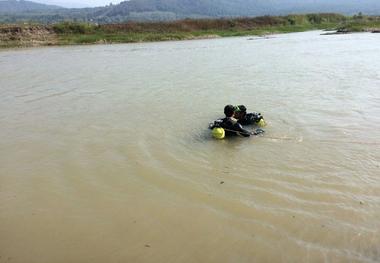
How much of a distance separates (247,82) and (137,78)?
5676mm

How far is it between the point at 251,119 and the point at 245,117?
0.70ft

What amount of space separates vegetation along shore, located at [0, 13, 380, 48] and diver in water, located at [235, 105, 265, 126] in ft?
130

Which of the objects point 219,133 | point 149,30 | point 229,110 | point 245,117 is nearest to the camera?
point 219,133

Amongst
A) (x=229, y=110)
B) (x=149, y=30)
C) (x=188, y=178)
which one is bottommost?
(x=188, y=178)

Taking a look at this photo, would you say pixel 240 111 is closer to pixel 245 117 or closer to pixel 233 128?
pixel 245 117

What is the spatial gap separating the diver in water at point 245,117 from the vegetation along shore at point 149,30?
39611mm

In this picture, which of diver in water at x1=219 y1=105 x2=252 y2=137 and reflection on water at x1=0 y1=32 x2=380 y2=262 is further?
diver in water at x1=219 y1=105 x2=252 y2=137

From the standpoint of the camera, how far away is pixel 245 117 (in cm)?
1107

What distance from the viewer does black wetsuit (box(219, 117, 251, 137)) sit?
1001cm

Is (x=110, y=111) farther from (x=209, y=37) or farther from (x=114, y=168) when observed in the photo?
(x=209, y=37)

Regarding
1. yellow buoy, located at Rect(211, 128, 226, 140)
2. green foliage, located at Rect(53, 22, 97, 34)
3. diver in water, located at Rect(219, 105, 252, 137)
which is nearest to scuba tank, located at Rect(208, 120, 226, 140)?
yellow buoy, located at Rect(211, 128, 226, 140)

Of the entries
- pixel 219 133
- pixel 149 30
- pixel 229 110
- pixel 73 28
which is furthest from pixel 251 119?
pixel 149 30

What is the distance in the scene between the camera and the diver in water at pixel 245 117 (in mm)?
10867

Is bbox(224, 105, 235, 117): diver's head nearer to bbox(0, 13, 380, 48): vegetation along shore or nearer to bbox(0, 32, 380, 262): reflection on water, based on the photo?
bbox(0, 32, 380, 262): reflection on water
